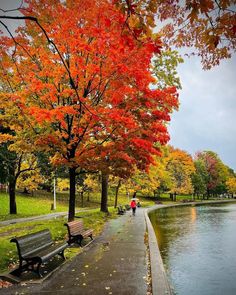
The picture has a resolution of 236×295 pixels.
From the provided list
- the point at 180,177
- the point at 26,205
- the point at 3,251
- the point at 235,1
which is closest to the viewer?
the point at 235,1

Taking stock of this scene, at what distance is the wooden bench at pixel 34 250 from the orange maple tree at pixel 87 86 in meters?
5.64

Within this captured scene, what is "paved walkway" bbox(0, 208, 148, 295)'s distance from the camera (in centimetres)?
724

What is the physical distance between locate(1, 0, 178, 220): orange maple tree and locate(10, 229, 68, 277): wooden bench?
5638 millimetres

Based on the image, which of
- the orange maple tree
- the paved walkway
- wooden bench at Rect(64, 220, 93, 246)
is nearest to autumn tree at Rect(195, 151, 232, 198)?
the orange maple tree

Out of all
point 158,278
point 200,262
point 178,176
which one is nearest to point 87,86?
point 200,262

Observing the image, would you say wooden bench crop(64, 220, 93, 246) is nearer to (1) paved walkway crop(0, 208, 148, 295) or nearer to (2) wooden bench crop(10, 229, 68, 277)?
(1) paved walkway crop(0, 208, 148, 295)

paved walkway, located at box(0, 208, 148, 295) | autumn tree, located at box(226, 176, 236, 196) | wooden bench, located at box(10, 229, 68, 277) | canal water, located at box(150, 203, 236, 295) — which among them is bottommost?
canal water, located at box(150, 203, 236, 295)

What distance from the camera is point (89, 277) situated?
8.27 metres

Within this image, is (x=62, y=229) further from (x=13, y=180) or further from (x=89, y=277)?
(x=13, y=180)

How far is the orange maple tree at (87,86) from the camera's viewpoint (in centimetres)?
1458

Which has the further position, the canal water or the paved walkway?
the canal water

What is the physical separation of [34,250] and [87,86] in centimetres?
934

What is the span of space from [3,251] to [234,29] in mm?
8830

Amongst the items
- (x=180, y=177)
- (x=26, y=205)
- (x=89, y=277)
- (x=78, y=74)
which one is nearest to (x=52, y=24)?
(x=78, y=74)
